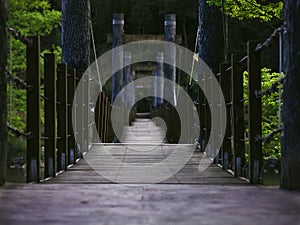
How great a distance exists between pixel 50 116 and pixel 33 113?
1.55ft

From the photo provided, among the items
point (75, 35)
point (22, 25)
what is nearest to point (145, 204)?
point (75, 35)

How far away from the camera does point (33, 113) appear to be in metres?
3.46

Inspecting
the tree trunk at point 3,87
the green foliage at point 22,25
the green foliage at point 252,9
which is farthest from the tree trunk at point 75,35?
the green foliage at point 22,25

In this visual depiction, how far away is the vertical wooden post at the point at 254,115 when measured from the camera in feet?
11.3

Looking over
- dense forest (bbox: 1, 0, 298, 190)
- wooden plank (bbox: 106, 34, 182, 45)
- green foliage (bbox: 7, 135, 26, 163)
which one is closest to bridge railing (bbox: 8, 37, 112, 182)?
dense forest (bbox: 1, 0, 298, 190)

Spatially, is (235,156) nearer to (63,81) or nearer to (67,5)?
(63,81)

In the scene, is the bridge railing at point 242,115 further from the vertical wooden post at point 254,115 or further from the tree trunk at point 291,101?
the tree trunk at point 291,101

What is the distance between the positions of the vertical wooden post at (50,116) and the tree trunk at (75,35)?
3038 millimetres

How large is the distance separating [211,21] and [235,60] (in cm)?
352

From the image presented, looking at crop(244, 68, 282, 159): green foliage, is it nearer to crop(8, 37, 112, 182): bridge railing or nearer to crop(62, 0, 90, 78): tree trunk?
crop(62, 0, 90, 78): tree trunk

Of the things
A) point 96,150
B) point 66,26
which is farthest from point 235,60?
point 66,26

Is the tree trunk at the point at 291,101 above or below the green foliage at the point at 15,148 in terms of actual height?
above

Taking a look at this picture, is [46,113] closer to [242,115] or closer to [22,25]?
[242,115]

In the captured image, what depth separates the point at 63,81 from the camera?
449 centimetres
